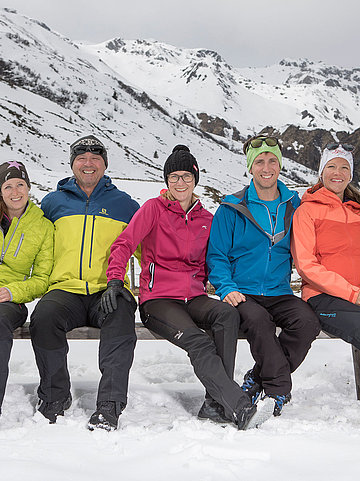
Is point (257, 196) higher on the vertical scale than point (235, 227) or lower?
higher

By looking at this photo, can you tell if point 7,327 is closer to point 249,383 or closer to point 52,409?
point 52,409

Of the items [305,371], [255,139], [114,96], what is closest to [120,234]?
[255,139]

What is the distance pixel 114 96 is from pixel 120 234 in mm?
52705

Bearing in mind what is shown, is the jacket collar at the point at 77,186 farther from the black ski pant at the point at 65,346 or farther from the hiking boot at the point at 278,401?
the hiking boot at the point at 278,401

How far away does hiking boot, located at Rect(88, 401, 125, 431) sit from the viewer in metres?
2.58

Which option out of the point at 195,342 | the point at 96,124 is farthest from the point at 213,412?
the point at 96,124

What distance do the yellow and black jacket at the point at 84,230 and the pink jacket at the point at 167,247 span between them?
0.24m

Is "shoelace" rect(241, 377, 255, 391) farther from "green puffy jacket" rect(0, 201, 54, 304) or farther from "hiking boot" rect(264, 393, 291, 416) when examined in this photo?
"green puffy jacket" rect(0, 201, 54, 304)

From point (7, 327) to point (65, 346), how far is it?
386mm

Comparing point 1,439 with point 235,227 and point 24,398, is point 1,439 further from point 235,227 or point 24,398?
point 235,227

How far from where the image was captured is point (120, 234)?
3.32 metres

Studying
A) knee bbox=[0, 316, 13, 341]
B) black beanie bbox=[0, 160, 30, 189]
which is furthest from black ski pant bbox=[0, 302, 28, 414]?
black beanie bbox=[0, 160, 30, 189]

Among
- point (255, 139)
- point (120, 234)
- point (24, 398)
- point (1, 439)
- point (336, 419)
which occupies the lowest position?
point (24, 398)

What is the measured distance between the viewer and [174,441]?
7.79 feet
